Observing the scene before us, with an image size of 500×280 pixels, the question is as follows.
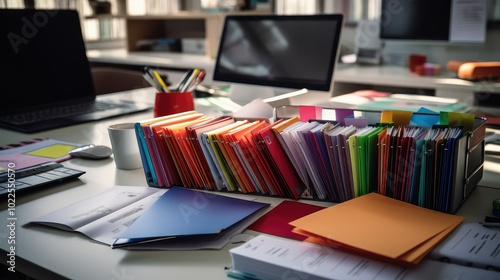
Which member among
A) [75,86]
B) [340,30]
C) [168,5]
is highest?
[168,5]

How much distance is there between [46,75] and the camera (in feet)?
6.14

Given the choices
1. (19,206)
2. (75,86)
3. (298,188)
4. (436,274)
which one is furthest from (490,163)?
(75,86)

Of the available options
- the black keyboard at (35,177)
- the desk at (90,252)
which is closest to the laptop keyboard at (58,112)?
the black keyboard at (35,177)

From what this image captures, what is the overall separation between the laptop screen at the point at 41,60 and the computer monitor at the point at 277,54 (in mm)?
541

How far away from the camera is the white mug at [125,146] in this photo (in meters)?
1.19

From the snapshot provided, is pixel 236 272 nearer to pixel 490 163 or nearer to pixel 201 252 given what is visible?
pixel 201 252

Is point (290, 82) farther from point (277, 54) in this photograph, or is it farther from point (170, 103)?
point (170, 103)

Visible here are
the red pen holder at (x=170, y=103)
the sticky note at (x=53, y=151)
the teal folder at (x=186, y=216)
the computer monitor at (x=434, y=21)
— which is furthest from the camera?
the computer monitor at (x=434, y=21)

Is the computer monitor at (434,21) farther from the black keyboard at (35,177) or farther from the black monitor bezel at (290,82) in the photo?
the black keyboard at (35,177)

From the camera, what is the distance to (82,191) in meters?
1.10

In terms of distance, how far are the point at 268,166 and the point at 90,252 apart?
38 centimetres

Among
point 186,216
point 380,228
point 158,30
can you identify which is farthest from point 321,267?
point 158,30

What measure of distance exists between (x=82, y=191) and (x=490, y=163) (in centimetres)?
→ 95

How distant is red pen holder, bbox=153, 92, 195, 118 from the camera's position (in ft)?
5.08
